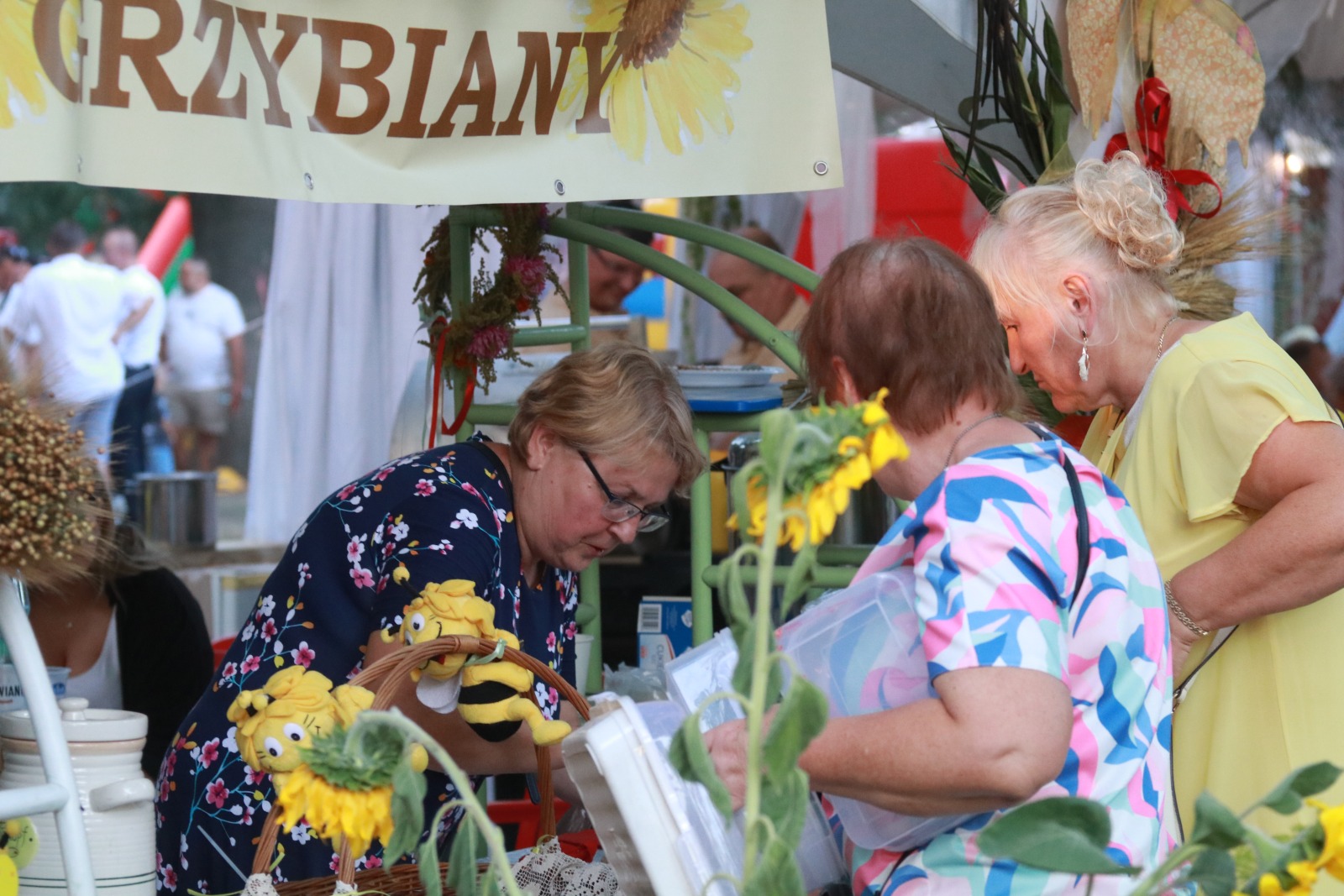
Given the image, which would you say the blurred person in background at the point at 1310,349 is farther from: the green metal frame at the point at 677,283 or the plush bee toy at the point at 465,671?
the plush bee toy at the point at 465,671

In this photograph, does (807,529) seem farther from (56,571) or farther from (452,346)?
(452,346)

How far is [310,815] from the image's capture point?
26.9 inches

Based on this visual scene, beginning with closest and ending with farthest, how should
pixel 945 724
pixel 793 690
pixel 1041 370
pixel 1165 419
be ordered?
1. pixel 793 690
2. pixel 945 724
3. pixel 1165 419
4. pixel 1041 370

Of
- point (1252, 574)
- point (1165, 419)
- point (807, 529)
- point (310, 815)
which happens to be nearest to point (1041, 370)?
point (1165, 419)

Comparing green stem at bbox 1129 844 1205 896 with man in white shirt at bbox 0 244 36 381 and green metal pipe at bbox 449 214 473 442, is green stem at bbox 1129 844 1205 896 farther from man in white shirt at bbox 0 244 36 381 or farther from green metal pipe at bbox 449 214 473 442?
man in white shirt at bbox 0 244 36 381

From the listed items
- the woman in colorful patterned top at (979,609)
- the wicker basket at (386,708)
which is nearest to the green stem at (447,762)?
the woman in colorful patterned top at (979,609)

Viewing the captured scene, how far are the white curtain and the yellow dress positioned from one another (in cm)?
234

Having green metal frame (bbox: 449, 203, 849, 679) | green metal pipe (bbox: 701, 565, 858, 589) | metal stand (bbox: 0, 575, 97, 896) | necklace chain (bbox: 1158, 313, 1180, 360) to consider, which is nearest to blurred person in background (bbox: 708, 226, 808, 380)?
green metal frame (bbox: 449, 203, 849, 679)

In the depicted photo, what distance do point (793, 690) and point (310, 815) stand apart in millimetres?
278

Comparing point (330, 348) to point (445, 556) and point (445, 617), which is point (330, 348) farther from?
point (445, 617)

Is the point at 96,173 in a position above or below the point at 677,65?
below

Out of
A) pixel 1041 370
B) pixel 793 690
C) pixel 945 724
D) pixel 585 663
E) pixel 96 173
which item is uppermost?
pixel 96 173

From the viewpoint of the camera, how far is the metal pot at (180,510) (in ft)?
12.8

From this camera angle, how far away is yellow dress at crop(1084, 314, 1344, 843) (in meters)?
1.48
